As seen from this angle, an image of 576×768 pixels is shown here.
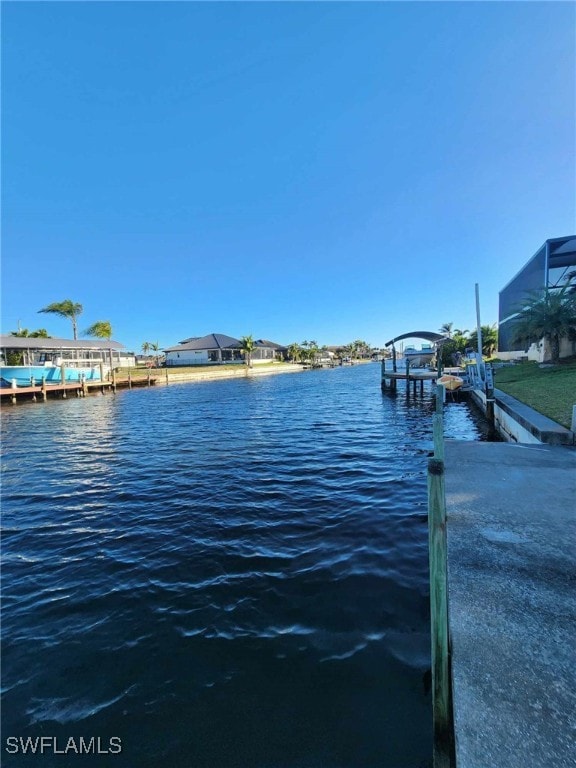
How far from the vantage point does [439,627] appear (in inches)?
95.8

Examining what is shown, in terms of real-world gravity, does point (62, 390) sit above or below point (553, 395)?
above

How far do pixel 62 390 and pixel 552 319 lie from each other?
41.3 m

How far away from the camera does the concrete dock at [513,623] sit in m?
2.03

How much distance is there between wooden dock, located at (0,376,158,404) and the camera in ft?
106

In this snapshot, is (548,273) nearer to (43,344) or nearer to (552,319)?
(552,319)

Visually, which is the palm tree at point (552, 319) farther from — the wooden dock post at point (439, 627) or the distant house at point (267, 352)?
the distant house at point (267, 352)

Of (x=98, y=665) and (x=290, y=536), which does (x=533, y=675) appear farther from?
(x=290, y=536)

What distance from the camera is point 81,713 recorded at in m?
3.38

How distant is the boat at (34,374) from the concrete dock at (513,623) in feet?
127

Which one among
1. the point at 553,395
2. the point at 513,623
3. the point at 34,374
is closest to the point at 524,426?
the point at 553,395

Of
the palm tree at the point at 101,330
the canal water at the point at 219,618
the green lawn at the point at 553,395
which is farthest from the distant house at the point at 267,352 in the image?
the canal water at the point at 219,618

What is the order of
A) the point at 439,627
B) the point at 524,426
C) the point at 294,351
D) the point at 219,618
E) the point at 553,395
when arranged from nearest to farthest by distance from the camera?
the point at 439,627 < the point at 219,618 < the point at 524,426 < the point at 553,395 < the point at 294,351

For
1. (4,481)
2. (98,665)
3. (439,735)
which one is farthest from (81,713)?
(4,481)

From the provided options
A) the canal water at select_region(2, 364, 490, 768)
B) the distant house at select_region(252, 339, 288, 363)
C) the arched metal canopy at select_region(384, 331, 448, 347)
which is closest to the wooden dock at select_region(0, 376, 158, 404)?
the canal water at select_region(2, 364, 490, 768)
